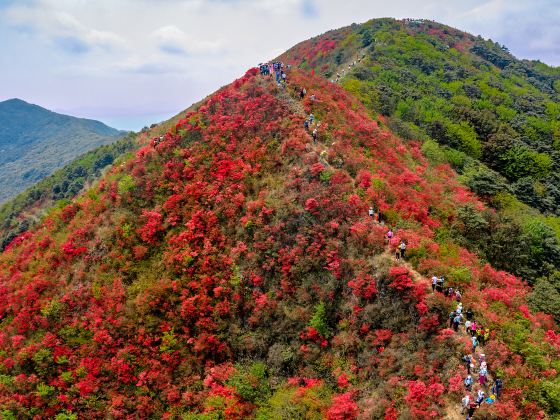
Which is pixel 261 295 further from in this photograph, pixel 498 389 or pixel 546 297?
pixel 546 297

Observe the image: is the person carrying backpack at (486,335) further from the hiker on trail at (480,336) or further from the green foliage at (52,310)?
the green foliage at (52,310)

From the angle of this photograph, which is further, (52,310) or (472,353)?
(52,310)

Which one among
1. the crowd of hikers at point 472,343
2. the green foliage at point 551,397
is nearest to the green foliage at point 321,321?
the crowd of hikers at point 472,343

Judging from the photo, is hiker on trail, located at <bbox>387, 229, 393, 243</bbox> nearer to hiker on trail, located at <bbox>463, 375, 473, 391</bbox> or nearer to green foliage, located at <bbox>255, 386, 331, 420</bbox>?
hiker on trail, located at <bbox>463, 375, 473, 391</bbox>

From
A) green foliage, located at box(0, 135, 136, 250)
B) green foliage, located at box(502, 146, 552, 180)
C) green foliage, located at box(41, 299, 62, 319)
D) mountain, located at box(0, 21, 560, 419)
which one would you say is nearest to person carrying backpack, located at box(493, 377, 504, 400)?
mountain, located at box(0, 21, 560, 419)

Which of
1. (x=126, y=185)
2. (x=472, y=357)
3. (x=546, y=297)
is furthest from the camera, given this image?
(x=126, y=185)

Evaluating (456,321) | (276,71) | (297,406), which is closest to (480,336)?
(456,321)

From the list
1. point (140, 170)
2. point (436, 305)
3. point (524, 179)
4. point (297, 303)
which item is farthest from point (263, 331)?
point (524, 179)
